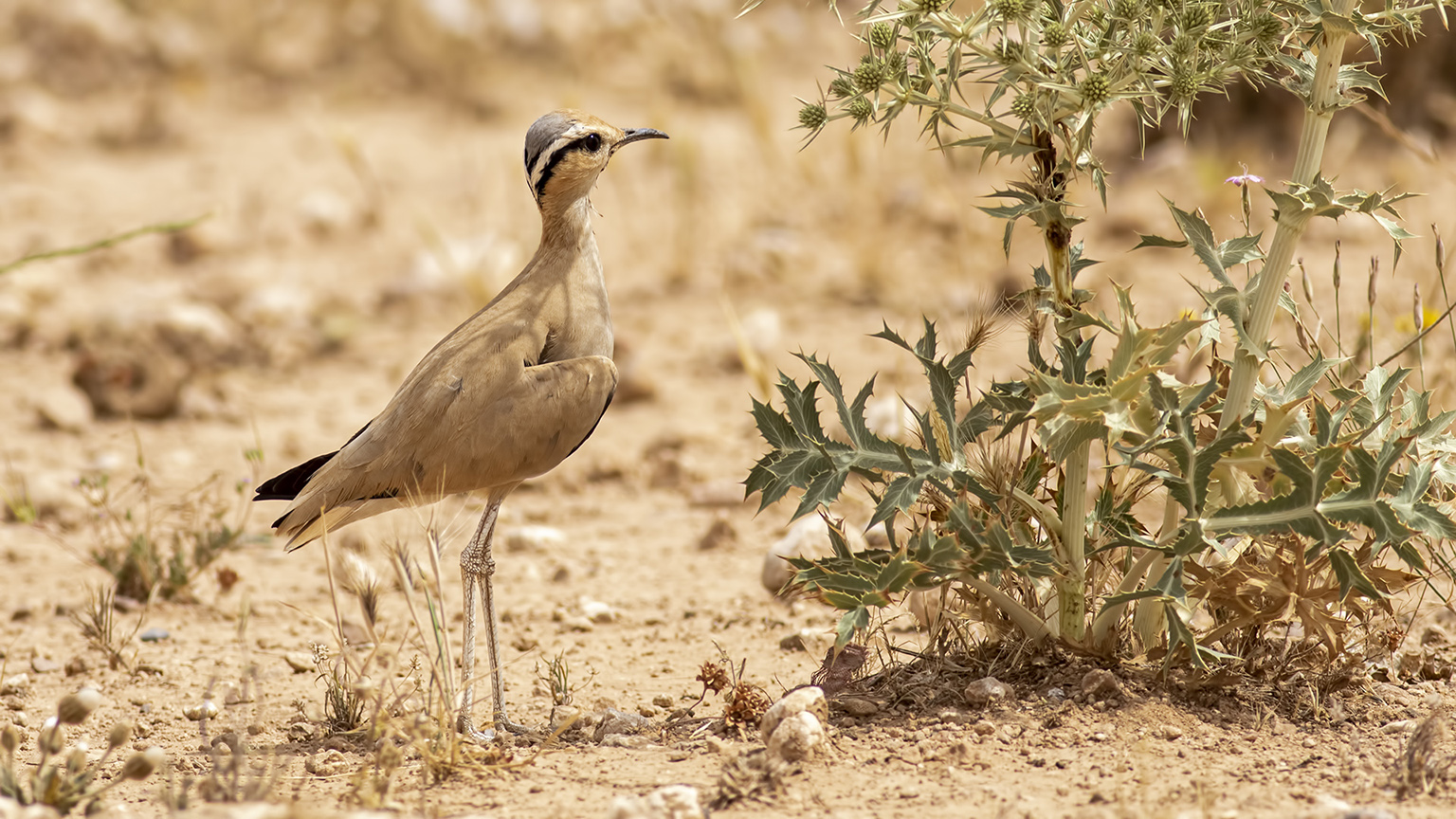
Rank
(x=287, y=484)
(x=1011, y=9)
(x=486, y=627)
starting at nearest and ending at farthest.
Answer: (x=1011, y=9), (x=486, y=627), (x=287, y=484)

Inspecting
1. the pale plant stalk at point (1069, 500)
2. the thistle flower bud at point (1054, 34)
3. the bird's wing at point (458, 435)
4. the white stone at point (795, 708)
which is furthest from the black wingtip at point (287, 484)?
the thistle flower bud at point (1054, 34)

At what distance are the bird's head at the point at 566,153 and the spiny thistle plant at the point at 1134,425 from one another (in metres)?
1.08

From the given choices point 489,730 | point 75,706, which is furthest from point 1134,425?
point 75,706

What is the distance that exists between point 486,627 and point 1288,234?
2274 millimetres

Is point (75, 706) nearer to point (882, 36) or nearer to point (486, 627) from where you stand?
point (486, 627)

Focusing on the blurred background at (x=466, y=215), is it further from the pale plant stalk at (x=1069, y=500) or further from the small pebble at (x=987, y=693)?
the small pebble at (x=987, y=693)

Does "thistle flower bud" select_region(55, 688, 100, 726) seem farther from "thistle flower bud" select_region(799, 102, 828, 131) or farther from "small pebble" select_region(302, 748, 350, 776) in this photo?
"thistle flower bud" select_region(799, 102, 828, 131)

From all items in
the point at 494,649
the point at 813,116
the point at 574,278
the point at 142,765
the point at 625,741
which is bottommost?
the point at 625,741

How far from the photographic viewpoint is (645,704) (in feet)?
12.1

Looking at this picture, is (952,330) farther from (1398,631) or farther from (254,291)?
(254,291)

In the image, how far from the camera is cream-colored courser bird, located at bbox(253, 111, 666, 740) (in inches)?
144

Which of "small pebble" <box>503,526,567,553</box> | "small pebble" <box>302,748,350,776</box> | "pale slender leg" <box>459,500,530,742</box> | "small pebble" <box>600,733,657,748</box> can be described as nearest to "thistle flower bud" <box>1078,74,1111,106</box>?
"small pebble" <box>600,733,657,748</box>

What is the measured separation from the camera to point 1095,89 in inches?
111

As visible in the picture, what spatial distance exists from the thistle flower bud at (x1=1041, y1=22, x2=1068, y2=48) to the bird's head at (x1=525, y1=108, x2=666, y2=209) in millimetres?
1352
